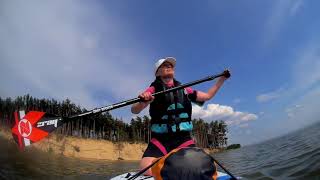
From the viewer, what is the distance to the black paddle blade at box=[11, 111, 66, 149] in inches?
200

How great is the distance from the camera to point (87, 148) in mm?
57969

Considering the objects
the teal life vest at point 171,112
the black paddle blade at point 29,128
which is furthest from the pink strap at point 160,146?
the black paddle blade at point 29,128

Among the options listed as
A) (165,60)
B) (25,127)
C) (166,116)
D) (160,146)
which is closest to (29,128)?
(25,127)

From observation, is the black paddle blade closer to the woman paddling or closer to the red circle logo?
the red circle logo

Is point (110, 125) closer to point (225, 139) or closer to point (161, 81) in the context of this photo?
point (225, 139)

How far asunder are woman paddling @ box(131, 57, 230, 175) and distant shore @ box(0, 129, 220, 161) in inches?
1799

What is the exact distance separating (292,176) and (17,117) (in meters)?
6.53

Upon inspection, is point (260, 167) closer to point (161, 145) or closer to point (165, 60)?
point (161, 145)

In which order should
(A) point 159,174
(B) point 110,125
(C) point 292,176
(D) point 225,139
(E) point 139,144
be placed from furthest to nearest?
(D) point 225,139, (B) point 110,125, (E) point 139,144, (C) point 292,176, (A) point 159,174

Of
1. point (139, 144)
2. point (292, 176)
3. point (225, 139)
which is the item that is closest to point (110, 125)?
point (139, 144)

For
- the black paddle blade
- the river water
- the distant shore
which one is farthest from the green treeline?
the black paddle blade

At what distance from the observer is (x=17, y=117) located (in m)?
5.14

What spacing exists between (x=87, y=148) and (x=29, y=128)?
55.4m

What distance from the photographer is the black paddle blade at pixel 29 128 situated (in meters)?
5.07
